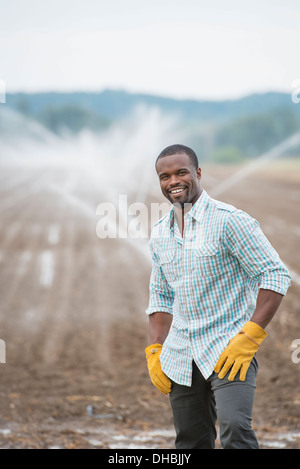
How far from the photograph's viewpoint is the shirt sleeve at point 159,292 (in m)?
2.47

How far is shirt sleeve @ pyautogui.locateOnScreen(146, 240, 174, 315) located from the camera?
2469 millimetres

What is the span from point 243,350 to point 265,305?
18 centimetres

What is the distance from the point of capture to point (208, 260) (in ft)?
7.36

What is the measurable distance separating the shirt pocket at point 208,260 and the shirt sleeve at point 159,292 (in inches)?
9.7

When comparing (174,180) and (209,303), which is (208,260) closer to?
(209,303)

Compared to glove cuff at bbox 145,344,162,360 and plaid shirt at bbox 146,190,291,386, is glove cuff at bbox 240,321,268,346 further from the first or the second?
glove cuff at bbox 145,344,162,360

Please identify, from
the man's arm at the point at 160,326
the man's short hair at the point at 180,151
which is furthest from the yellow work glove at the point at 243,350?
the man's short hair at the point at 180,151

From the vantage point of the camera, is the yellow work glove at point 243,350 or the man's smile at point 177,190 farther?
the man's smile at point 177,190

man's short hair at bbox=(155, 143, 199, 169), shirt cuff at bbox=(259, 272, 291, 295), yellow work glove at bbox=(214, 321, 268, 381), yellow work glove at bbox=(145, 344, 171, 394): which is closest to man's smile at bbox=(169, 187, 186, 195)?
man's short hair at bbox=(155, 143, 199, 169)

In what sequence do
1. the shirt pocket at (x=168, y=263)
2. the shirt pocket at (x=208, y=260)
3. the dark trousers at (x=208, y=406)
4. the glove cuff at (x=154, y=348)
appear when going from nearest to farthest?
1. the dark trousers at (x=208, y=406)
2. the shirt pocket at (x=208, y=260)
3. the shirt pocket at (x=168, y=263)
4. the glove cuff at (x=154, y=348)

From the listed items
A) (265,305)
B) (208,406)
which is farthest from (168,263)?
(208,406)

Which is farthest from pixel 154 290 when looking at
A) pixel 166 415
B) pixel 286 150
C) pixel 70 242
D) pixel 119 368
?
pixel 286 150

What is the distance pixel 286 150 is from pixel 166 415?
25.9 meters

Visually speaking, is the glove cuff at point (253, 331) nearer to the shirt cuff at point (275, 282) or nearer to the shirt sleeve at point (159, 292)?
the shirt cuff at point (275, 282)
